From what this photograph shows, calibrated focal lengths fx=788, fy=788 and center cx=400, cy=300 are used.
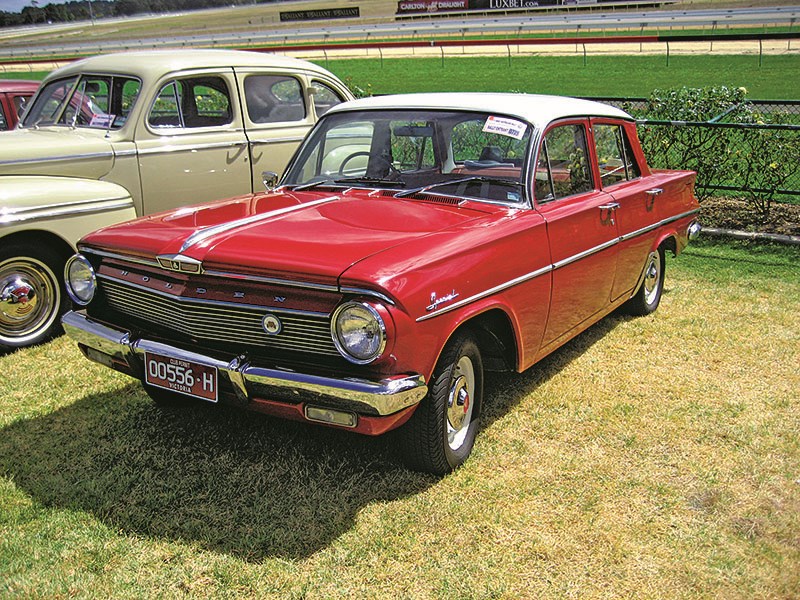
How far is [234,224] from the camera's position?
3875 mm

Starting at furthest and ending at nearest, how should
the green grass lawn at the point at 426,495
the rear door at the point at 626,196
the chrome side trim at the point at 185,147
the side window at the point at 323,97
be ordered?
→ the side window at the point at 323,97 → the chrome side trim at the point at 185,147 → the rear door at the point at 626,196 → the green grass lawn at the point at 426,495

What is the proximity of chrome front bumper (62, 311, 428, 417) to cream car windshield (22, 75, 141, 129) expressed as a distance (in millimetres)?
3238

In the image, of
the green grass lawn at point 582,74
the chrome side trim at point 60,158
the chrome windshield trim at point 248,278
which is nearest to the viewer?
the chrome windshield trim at point 248,278

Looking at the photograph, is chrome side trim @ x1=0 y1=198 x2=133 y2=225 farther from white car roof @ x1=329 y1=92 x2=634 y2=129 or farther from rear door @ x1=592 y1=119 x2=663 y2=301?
rear door @ x1=592 y1=119 x2=663 y2=301

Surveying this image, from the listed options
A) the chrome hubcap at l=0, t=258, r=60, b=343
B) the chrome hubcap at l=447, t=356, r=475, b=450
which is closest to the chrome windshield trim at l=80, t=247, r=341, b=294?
the chrome hubcap at l=447, t=356, r=475, b=450

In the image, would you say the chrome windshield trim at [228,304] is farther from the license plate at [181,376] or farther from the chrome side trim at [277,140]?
the chrome side trim at [277,140]

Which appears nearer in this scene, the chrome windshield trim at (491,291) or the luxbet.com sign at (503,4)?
the chrome windshield trim at (491,291)

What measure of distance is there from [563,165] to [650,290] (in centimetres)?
201

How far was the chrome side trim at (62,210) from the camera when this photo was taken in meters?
5.36

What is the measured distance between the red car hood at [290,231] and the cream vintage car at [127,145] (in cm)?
175

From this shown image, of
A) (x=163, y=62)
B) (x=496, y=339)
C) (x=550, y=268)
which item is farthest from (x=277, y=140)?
(x=496, y=339)

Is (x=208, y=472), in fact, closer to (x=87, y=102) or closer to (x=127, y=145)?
(x=127, y=145)

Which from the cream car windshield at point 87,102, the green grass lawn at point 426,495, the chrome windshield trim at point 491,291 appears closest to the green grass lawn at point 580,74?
the cream car windshield at point 87,102

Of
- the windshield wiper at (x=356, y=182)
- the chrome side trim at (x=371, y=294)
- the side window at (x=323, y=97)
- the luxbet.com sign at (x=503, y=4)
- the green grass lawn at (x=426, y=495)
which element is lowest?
the green grass lawn at (x=426, y=495)
